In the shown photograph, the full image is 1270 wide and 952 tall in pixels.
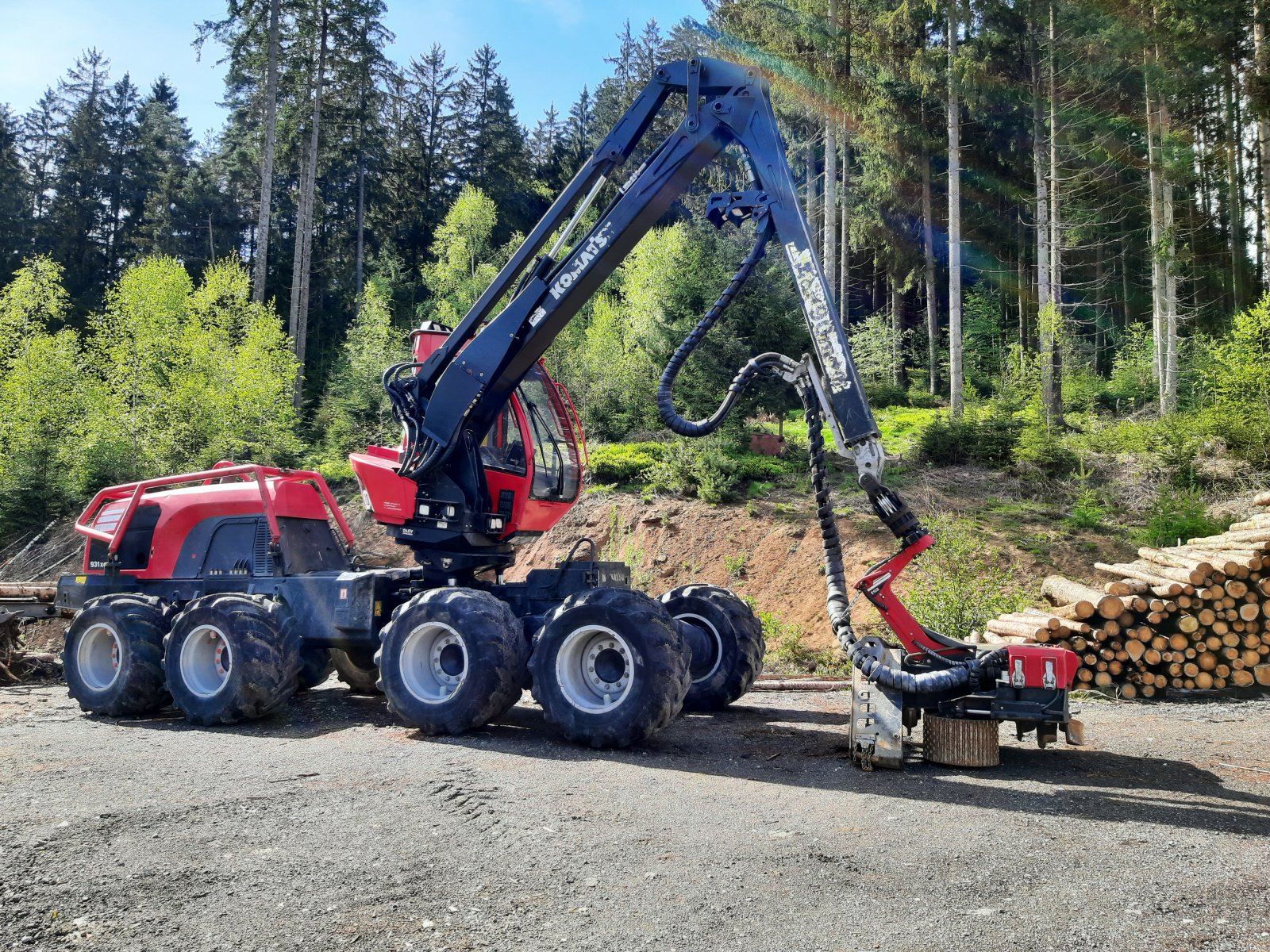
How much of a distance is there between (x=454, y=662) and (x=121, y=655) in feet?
12.2

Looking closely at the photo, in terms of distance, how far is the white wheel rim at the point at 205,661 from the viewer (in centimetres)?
903

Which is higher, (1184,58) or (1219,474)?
(1184,58)

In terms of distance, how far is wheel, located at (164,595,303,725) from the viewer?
28.5 ft

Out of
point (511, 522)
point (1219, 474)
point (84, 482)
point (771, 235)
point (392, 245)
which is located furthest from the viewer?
point (392, 245)

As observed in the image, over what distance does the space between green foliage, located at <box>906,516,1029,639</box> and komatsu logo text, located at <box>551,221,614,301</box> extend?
6.61m

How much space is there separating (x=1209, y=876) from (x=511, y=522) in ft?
21.7

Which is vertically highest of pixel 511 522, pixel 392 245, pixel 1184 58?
pixel 392 245

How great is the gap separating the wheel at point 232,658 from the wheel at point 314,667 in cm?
139

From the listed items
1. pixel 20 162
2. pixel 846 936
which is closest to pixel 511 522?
pixel 846 936

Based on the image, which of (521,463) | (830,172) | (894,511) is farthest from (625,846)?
(830,172)

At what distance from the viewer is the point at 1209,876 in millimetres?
4477

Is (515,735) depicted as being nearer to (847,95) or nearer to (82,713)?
(82,713)

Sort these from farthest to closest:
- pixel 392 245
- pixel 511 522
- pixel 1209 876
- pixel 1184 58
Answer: pixel 392 245, pixel 1184 58, pixel 511 522, pixel 1209 876

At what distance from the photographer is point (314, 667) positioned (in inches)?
424
